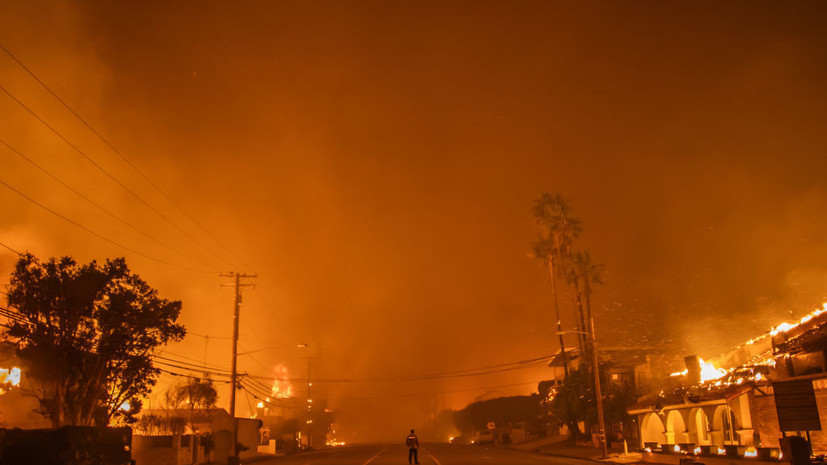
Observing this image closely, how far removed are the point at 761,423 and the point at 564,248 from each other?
25.3 m

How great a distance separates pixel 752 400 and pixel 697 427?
8.09 metres

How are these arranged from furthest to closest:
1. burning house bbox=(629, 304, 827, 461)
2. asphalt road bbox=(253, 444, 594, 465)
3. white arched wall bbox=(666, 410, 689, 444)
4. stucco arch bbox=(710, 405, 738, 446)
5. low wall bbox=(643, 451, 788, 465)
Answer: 1. white arched wall bbox=(666, 410, 689, 444)
2. asphalt road bbox=(253, 444, 594, 465)
3. stucco arch bbox=(710, 405, 738, 446)
4. low wall bbox=(643, 451, 788, 465)
5. burning house bbox=(629, 304, 827, 461)

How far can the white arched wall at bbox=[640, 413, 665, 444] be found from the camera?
4222cm

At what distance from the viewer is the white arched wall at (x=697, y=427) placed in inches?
1399

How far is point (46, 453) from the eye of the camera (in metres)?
21.2

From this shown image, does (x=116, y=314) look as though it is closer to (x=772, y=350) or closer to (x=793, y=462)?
(x=793, y=462)

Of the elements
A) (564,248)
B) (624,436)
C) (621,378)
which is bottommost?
(624,436)

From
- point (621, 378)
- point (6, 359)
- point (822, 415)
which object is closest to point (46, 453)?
point (6, 359)

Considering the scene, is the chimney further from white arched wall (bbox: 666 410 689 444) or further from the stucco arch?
the stucco arch

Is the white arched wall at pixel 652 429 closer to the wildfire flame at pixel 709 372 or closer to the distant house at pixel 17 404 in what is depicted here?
the wildfire flame at pixel 709 372

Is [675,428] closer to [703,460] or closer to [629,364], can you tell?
[703,460]

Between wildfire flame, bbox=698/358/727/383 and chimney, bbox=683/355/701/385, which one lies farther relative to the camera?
chimney, bbox=683/355/701/385

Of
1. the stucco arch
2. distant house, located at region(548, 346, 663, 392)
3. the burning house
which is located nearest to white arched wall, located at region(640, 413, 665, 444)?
the burning house

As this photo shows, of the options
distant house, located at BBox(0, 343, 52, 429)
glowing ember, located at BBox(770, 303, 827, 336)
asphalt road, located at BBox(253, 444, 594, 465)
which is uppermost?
glowing ember, located at BBox(770, 303, 827, 336)
